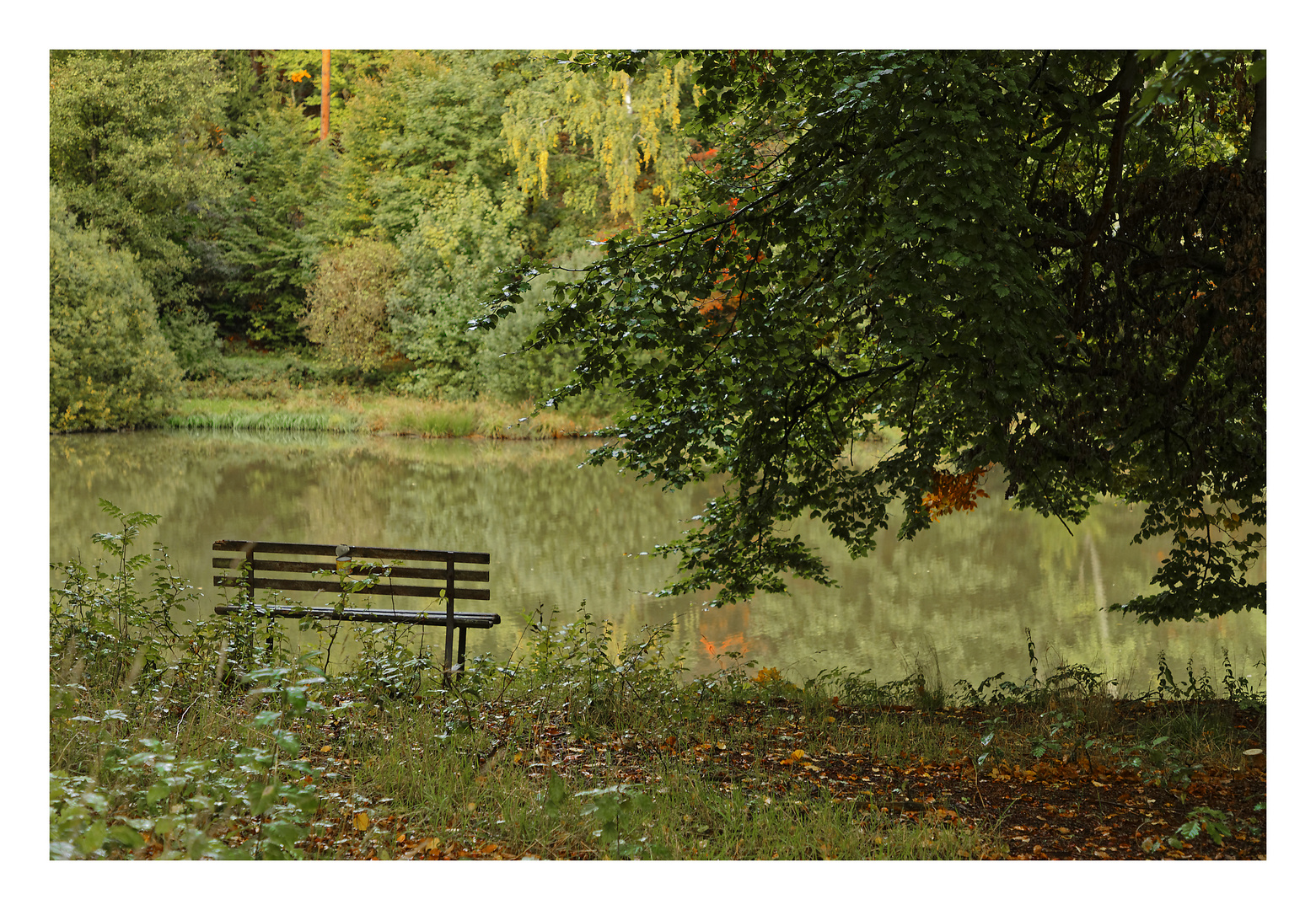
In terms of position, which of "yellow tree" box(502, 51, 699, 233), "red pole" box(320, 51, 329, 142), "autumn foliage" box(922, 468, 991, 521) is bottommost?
"autumn foliage" box(922, 468, 991, 521)

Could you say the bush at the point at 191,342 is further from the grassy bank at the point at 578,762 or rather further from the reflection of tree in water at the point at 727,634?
the grassy bank at the point at 578,762

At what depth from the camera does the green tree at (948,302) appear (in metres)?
3.90

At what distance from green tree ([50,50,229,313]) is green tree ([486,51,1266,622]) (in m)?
16.8

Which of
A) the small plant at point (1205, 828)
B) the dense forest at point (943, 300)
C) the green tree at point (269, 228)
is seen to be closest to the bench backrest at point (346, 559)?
the dense forest at point (943, 300)

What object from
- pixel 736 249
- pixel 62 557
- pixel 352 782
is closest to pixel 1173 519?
pixel 736 249

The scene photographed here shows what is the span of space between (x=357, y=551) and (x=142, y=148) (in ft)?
62.4

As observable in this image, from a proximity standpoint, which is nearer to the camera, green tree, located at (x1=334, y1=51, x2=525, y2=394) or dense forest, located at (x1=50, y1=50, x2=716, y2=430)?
dense forest, located at (x1=50, y1=50, x2=716, y2=430)

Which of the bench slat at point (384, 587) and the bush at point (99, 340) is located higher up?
the bush at point (99, 340)

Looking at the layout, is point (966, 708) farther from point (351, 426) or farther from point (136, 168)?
point (136, 168)

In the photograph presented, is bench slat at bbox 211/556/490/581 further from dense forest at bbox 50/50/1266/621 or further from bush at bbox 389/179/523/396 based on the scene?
bush at bbox 389/179/523/396

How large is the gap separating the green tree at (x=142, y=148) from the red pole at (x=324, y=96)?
2778 millimetres

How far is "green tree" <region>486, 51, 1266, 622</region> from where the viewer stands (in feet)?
12.8

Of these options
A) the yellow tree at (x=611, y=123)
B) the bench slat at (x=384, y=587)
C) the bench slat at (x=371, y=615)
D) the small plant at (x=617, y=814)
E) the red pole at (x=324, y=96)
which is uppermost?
the red pole at (x=324, y=96)

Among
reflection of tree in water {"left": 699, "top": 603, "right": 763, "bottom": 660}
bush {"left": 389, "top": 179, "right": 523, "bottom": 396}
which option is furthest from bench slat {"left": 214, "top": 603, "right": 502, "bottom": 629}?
bush {"left": 389, "top": 179, "right": 523, "bottom": 396}
